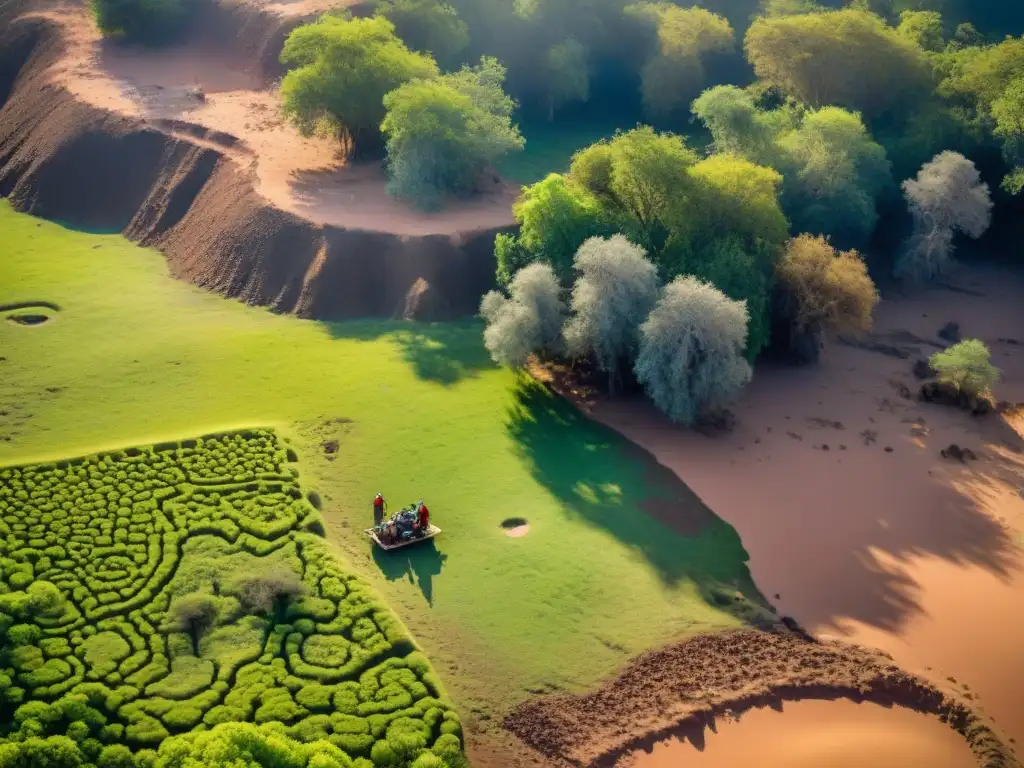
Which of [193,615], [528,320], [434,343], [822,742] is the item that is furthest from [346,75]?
[822,742]

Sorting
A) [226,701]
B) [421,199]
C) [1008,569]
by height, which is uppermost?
[421,199]

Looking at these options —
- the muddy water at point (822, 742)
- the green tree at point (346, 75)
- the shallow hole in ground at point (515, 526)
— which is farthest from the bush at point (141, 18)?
the muddy water at point (822, 742)

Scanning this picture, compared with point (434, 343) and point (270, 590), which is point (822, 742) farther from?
point (434, 343)

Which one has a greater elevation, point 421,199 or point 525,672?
point 421,199

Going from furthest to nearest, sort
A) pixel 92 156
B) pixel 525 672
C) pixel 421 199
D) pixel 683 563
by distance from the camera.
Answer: pixel 92 156
pixel 421 199
pixel 683 563
pixel 525 672

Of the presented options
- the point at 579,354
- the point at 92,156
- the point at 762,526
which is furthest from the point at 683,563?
the point at 92,156

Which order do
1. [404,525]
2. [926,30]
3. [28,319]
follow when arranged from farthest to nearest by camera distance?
[926,30]
[28,319]
[404,525]

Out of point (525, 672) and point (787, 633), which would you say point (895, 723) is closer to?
point (787, 633)
